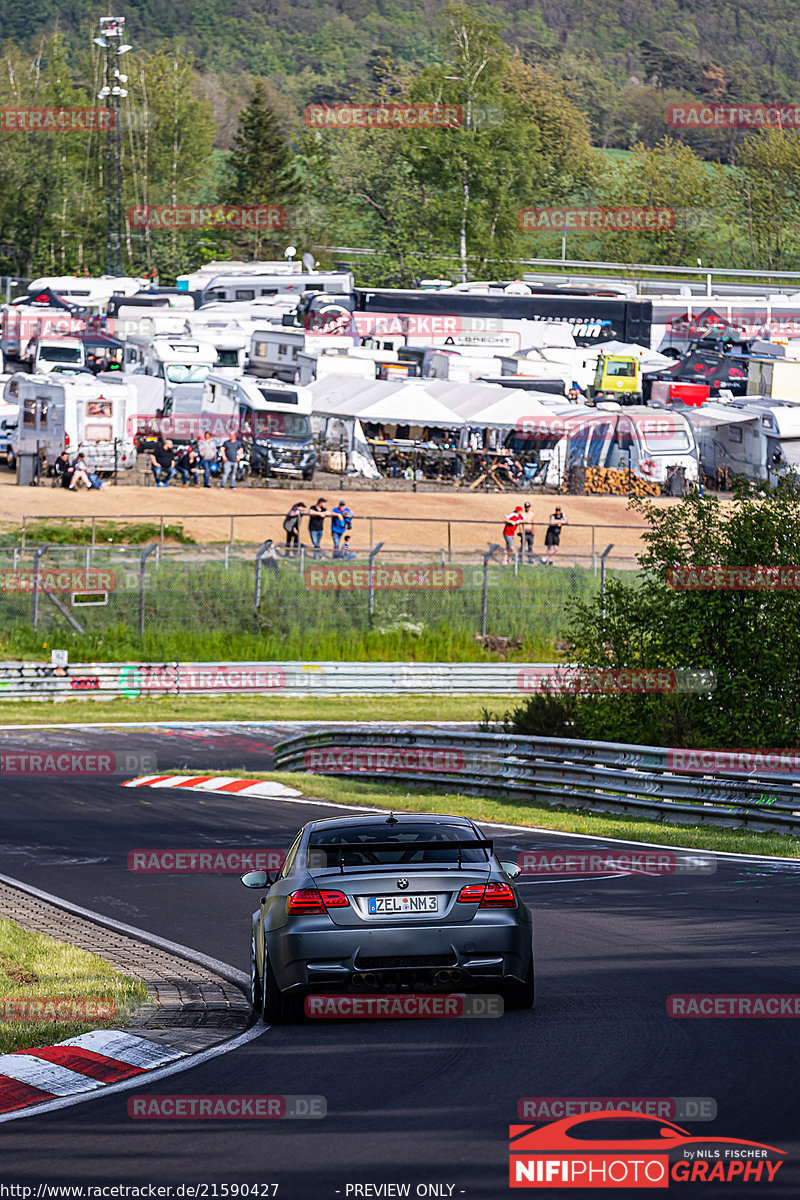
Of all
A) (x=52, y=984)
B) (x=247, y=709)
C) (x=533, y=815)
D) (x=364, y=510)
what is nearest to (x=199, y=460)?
(x=364, y=510)

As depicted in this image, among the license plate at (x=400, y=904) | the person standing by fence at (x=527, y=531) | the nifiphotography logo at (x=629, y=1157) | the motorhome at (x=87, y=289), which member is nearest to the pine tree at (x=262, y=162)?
the motorhome at (x=87, y=289)

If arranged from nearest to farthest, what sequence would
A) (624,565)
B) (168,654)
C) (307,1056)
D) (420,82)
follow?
(307,1056), (168,654), (624,565), (420,82)

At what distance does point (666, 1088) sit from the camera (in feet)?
22.9

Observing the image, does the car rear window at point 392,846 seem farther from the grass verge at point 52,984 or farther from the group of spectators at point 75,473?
the group of spectators at point 75,473

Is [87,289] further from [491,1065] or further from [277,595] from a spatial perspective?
[491,1065]

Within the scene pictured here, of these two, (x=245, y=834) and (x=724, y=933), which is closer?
(x=724, y=933)

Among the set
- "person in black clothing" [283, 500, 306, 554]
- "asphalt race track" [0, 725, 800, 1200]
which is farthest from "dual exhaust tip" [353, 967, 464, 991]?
"person in black clothing" [283, 500, 306, 554]

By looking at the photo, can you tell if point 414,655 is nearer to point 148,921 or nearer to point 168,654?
point 168,654

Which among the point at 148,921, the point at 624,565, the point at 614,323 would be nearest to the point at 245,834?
the point at 148,921

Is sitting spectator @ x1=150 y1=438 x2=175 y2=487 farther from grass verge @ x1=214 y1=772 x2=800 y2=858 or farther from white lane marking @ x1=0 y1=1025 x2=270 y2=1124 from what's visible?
white lane marking @ x1=0 y1=1025 x2=270 y2=1124

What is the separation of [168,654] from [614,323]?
45.8m

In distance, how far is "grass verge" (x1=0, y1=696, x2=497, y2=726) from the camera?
31609 millimetres

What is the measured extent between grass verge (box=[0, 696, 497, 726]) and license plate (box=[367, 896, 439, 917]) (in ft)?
73.5

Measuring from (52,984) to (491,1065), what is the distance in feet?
12.5
